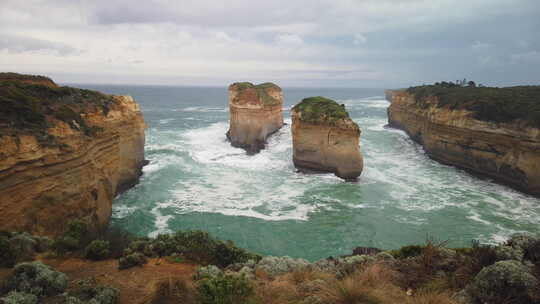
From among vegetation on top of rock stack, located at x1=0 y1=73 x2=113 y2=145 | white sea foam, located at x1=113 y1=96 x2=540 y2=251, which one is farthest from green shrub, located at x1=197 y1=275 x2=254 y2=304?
white sea foam, located at x1=113 y1=96 x2=540 y2=251

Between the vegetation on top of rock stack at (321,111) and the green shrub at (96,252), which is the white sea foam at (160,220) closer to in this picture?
the green shrub at (96,252)

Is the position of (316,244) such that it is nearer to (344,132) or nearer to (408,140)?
(344,132)

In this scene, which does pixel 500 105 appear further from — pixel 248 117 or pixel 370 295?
pixel 370 295

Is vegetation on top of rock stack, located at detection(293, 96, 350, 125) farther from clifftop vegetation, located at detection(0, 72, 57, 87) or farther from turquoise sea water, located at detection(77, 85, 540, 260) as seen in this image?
clifftop vegetation, located at detection(0, 72, 57, 87)

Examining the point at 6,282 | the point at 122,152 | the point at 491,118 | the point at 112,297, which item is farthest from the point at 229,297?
the point at 491,118

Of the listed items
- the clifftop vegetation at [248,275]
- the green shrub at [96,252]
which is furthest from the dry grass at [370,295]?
the green shrub at [96,252]
